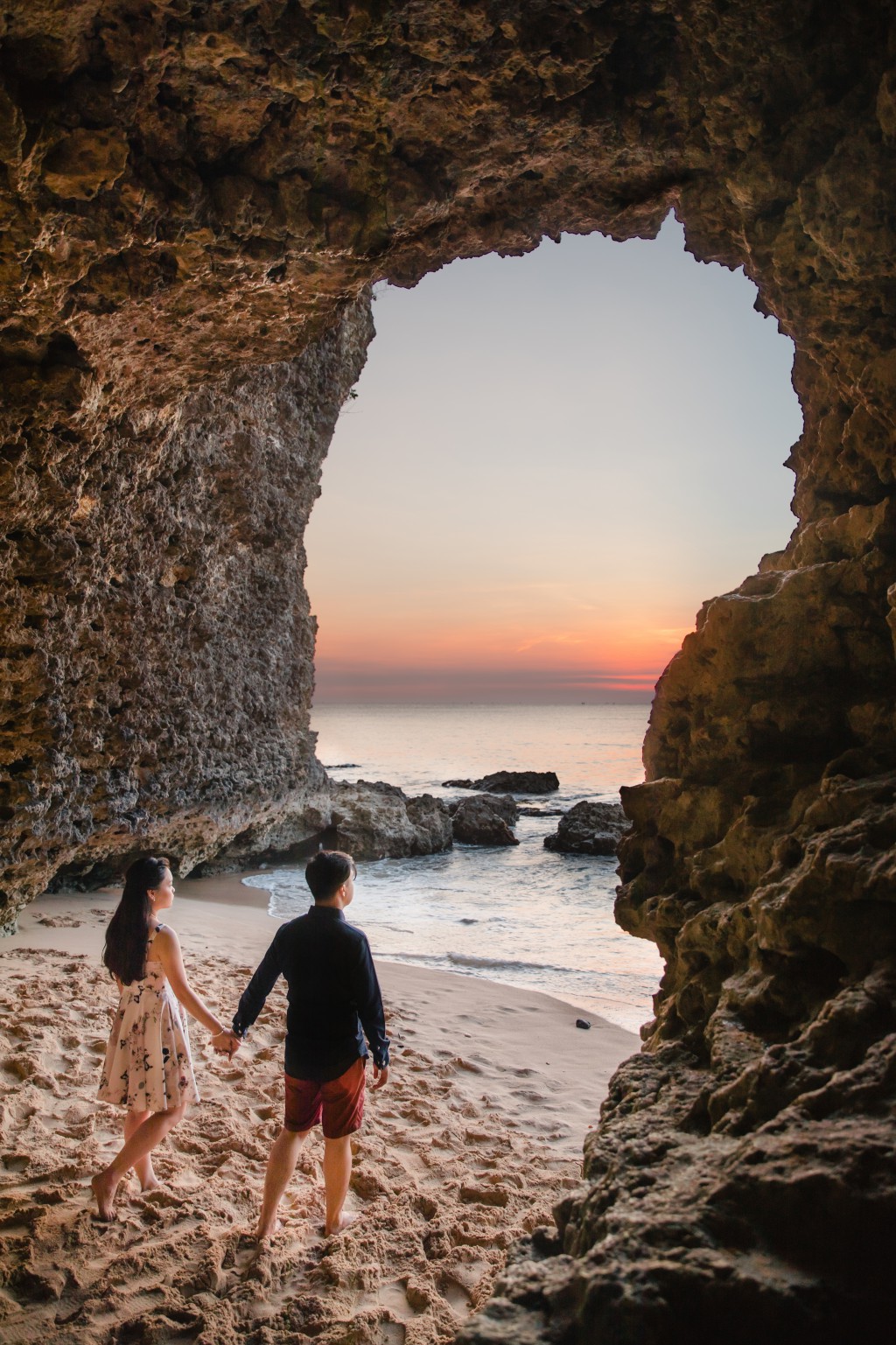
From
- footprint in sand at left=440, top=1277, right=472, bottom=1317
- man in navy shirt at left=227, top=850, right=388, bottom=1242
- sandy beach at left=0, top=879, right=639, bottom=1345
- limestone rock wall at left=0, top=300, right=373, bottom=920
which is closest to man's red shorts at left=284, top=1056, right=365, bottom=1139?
man in navy shirt at left=227, top=850, right=388, bottom=1242

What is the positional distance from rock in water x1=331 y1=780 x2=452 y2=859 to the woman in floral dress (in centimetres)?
1184

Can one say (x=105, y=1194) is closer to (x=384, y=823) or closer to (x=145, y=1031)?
(x=145, y=1031)

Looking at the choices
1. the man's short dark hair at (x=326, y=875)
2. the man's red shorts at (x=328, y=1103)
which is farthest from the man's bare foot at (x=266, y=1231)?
the man's short dark hair at (x=326, y=875)

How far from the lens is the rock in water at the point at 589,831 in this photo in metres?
17.8

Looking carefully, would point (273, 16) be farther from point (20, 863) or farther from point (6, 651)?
point (20, 863)

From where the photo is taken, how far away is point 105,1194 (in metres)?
3.38

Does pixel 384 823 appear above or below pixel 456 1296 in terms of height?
below

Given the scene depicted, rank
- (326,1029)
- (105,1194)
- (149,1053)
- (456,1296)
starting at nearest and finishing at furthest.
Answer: (456,1296), (326,1029), (105,1194), (149,1053)

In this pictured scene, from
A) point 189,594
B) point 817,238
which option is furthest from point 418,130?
point 189,594

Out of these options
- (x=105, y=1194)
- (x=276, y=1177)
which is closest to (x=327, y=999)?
(x=276, y=1177)

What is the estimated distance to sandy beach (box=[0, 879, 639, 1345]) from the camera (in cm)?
289

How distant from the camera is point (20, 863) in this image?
5.84 metres

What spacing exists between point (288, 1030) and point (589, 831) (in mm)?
15642

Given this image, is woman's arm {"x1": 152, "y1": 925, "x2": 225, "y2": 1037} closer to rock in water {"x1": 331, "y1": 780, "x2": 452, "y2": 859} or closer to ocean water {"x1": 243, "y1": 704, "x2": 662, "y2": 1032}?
ocean water {"x1": 243, "y1": 704, "x2": 662, "y2": 1032}
